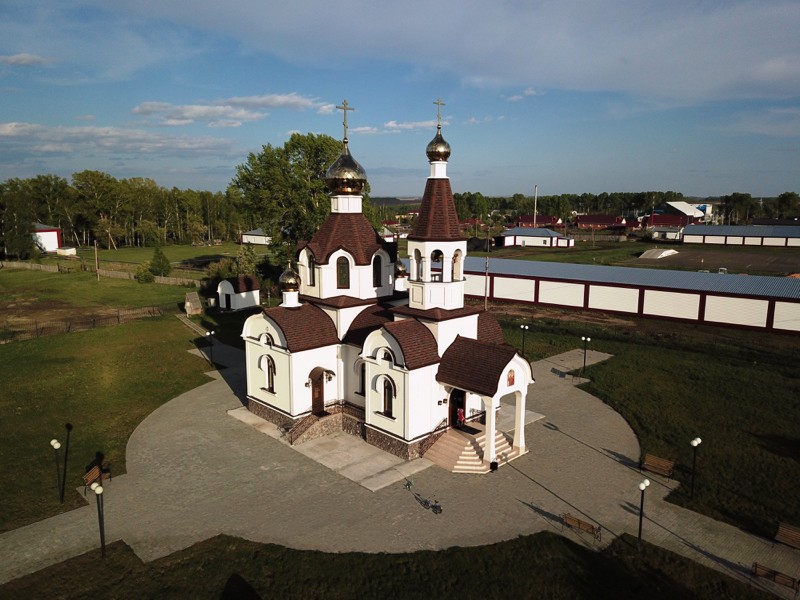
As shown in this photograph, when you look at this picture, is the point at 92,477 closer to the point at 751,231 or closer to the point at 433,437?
the point at 433,437

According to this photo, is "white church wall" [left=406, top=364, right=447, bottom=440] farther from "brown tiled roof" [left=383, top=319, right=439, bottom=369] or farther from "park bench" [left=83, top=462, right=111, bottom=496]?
"park bench" [left=83, top=462, right=111, bottom=496]

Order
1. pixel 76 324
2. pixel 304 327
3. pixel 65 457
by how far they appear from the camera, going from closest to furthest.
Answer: pixel 65 457
pixel 304 327
pixel 76 324

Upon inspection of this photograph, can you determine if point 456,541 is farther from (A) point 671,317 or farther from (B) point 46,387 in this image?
(A) point 671,317

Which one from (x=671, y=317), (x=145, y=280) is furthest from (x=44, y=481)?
(x=145, y=280)

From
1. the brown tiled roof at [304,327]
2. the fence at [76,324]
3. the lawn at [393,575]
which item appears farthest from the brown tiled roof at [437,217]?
the fence at [76,324]

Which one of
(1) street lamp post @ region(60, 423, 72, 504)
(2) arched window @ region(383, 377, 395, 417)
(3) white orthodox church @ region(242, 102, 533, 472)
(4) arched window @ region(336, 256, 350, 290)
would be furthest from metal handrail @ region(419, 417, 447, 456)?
(1) street lamp post @ region(60, 423, 72, 504)

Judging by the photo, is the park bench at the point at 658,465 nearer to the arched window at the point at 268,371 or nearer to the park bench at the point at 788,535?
the park bench at the point at 788,535

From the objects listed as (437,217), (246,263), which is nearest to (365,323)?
(437,217)
